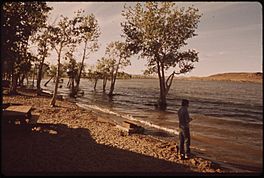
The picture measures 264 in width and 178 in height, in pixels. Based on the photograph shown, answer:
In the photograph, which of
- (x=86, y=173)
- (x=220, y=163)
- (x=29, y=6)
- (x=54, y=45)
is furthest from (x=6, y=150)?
(x=54, y=45)

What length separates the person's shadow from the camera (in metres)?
8.15

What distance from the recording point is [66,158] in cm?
936

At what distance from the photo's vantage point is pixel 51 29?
77.0ft

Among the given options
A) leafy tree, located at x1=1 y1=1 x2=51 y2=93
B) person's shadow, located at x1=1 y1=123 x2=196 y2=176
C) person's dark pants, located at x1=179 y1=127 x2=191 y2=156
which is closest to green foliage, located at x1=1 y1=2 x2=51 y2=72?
leafy tree, located at x1=1 y1=1 x2=51 y2=93

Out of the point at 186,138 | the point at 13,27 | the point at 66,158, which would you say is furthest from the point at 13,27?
the point at 186,138

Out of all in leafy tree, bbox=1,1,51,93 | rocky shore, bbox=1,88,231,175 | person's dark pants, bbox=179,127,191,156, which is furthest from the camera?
person's dark pants, bbox=179,127,191,156

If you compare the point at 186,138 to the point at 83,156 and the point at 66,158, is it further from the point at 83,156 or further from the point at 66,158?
the point at 66,158

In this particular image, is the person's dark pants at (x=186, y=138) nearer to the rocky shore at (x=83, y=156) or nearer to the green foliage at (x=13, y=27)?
the rocky shore at (x=83, y=156)

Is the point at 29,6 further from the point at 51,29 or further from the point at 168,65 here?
the point at 168,65

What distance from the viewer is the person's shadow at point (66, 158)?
8148mm

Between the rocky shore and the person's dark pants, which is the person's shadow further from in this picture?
the person's dark pants

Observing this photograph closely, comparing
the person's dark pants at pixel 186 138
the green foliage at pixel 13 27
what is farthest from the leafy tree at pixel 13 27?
the person's dark pants at pixel 186 138

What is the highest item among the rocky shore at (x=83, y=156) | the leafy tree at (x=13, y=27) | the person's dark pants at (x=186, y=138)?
the leafy tree at (x=13, y=27)

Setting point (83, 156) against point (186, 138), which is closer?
point (83, 156)
